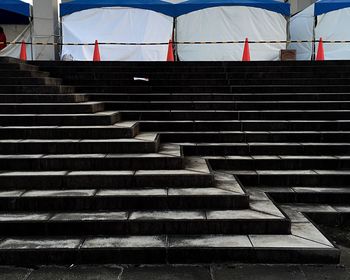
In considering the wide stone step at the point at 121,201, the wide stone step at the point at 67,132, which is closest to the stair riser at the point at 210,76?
the wide stone step at the point at 67,132

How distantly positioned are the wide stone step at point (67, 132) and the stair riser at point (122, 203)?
180 cm

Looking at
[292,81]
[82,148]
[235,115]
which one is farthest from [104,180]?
[292,81]

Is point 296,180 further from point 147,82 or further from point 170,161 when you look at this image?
point 147,82

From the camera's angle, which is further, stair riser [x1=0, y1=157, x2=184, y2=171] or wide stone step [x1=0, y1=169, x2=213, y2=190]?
stair riser [x1=0, y1=157, x2=184, y2=171]

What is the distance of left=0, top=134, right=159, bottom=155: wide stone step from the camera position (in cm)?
624

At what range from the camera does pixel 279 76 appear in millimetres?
9820

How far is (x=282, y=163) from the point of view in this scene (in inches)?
266

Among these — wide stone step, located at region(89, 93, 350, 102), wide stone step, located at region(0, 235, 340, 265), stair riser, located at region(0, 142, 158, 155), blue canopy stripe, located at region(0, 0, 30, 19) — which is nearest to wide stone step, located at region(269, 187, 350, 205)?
wide stone step, located at region(0, 235, 340, 265)

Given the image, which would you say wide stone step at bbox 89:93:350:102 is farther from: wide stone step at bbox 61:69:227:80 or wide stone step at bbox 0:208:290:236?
wide stone step at bbox 0:208:290:236

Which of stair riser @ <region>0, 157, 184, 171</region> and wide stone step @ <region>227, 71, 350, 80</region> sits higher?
wide stone step @ <region>227, 71, 350, 80</region>

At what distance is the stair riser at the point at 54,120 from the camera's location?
7051 millimetres

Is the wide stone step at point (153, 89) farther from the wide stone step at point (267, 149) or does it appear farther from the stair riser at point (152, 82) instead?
the wide stone step at point (267, 149)

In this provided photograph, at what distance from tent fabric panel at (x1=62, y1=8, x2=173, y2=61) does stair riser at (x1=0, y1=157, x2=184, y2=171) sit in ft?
33.7

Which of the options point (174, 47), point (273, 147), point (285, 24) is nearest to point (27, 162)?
point (273, 147)
